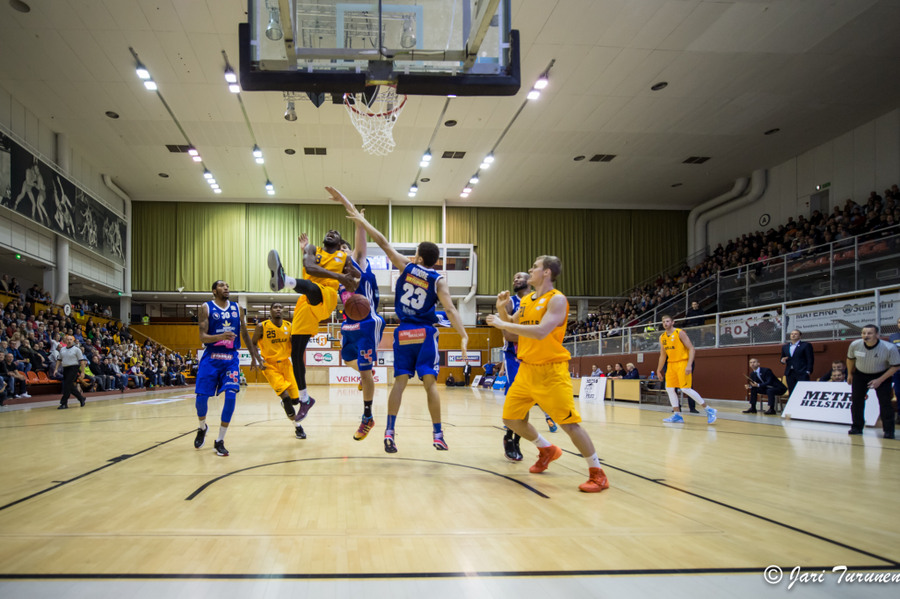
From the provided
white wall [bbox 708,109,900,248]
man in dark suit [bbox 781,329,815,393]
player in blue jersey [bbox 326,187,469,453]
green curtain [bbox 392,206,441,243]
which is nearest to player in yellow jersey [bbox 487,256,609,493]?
player in blue jersey [bbox 326,187,469,453]

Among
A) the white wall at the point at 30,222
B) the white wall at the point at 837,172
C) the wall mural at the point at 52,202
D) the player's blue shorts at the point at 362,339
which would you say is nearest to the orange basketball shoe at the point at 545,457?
the player's blue shorts at the point at 362,339

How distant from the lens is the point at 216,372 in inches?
237

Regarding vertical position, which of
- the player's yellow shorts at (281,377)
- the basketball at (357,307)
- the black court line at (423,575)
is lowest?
the black court line at (423,575)

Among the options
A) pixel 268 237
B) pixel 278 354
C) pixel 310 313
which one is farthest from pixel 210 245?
pixel 310 313

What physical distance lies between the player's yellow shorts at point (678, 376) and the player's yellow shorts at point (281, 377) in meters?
7.17

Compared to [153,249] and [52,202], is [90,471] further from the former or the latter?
[153,249]

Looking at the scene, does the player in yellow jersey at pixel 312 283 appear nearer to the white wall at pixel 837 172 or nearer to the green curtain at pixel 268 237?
the white wall at pixel 837 172

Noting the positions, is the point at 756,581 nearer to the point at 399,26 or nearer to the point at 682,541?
the point at 682,541

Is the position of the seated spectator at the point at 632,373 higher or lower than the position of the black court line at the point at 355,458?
lower

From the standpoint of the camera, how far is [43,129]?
68.5 feet

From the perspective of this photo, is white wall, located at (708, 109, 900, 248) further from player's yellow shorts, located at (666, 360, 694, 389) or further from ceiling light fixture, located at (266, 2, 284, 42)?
ceiling light fixture, located at (266, 2, 284, 42)

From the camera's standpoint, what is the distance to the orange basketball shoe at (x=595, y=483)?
4.16 meters

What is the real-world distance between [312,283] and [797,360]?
10397 millimetres

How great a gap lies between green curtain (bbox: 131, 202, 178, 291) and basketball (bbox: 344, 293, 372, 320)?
2715cm
